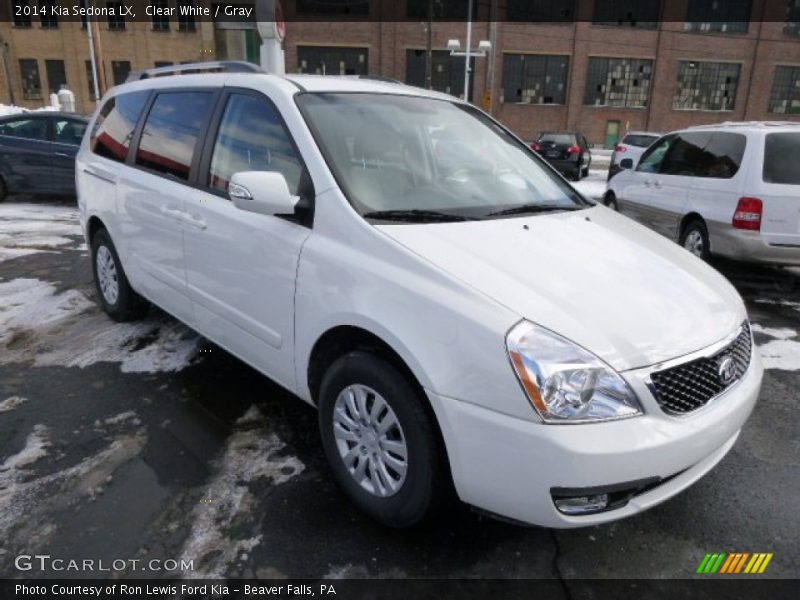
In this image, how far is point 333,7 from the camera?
3831cm

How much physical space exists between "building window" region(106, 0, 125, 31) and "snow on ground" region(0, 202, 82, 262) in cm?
3263

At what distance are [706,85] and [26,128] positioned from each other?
40723 millimetres

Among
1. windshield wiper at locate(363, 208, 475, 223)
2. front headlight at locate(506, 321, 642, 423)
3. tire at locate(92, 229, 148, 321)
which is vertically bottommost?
tire at locate(92, 229, 148, 321)

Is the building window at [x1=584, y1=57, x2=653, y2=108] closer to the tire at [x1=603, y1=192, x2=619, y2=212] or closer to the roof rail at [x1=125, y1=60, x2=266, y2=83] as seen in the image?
the tire at [x1=603, y1=192, x2=619, y2=212]

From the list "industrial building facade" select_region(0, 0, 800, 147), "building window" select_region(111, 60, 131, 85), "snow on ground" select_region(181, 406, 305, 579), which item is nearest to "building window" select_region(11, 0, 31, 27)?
"industrial building facade" select_region(0, 0, 800, 147)

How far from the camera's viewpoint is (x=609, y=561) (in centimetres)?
234

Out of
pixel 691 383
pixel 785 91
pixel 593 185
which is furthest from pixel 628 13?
pixel 691 383

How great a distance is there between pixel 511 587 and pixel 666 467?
2.35 feet

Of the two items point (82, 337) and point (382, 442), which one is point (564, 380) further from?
point (82, 337)

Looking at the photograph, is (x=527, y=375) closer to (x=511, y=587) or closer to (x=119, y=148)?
(x=511, y=587)

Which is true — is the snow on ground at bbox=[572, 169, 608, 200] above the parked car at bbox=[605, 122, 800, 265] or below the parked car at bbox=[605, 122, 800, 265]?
below

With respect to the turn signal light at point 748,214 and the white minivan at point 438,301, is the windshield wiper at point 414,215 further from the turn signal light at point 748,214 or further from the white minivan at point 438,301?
the turn signal light at point 748,214

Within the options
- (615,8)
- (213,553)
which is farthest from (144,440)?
(615,8)

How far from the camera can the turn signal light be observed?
5770mm
